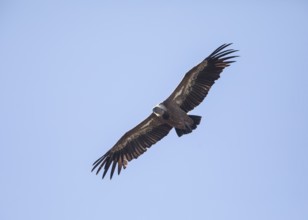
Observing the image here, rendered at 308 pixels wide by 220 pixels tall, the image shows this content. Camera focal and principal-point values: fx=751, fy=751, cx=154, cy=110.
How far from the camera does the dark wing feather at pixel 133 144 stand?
2605 cm

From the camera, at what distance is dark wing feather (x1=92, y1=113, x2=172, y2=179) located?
26047 millimetres

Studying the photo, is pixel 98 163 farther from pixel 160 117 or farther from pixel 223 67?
pixel 223 67

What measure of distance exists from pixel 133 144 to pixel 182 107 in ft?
7.72

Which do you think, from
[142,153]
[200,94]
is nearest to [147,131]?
[142,153]

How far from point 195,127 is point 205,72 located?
185 cm

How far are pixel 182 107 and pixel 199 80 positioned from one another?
3.60ft

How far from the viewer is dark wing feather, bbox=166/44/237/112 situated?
24.8m

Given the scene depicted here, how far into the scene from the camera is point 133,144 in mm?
26281

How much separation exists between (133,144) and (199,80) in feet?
11.1

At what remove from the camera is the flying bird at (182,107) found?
24781 mm

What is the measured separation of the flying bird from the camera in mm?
24781

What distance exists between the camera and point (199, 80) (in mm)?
24938

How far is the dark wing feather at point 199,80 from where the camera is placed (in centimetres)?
2478

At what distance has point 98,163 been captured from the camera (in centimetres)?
2620
